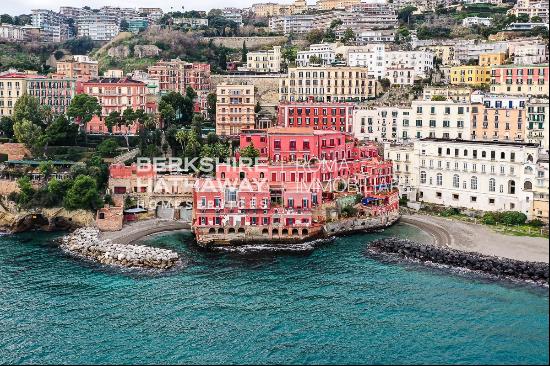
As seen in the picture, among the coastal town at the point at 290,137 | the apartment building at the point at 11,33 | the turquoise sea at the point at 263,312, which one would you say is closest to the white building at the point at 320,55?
the coastal town at the point at 290,137

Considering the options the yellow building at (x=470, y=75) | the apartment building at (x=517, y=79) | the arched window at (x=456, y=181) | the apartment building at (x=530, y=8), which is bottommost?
the arched window at (x=456, y=181)

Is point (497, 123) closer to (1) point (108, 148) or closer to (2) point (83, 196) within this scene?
(1) point (108, 148)

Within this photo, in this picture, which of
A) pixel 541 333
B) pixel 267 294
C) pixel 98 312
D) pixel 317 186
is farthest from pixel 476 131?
pixel 541 333

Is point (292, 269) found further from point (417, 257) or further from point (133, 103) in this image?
point (133, 103)

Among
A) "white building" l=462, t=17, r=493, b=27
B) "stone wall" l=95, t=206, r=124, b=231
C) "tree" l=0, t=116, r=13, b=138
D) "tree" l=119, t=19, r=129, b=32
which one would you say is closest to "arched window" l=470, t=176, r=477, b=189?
"stone wall" l=95, t=206, r=124, b=231

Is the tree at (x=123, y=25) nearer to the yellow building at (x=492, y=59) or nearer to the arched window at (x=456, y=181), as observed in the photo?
the yellow building at (x=492, y=59)

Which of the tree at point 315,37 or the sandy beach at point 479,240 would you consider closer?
the sandy beach at point 479,240
